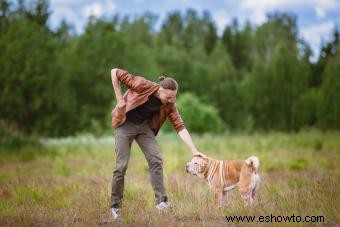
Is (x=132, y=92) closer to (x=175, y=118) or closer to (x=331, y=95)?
(x=175, y=118)

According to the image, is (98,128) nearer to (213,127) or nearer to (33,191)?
(213,127)

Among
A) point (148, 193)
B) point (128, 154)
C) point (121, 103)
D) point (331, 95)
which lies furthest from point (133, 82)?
point (331, 95)

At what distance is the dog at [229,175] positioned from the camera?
29.5 feet

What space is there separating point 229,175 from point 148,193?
7.20ft

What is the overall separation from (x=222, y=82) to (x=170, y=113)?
171ft

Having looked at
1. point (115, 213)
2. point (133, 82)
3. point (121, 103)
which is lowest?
point (115, 213)

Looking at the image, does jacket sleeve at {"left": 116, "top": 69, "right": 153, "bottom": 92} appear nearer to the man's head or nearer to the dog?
the man's head

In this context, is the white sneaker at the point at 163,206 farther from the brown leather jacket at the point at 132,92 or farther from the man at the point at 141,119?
the brown leather jacket at the point at 132,92

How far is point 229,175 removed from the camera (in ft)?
30.6

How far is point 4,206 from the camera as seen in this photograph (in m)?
9.79

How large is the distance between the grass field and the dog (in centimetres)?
21

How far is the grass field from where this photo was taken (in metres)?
8.36

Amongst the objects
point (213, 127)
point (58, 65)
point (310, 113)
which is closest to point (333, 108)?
point (310, 113)

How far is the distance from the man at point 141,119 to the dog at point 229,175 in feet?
1.93
